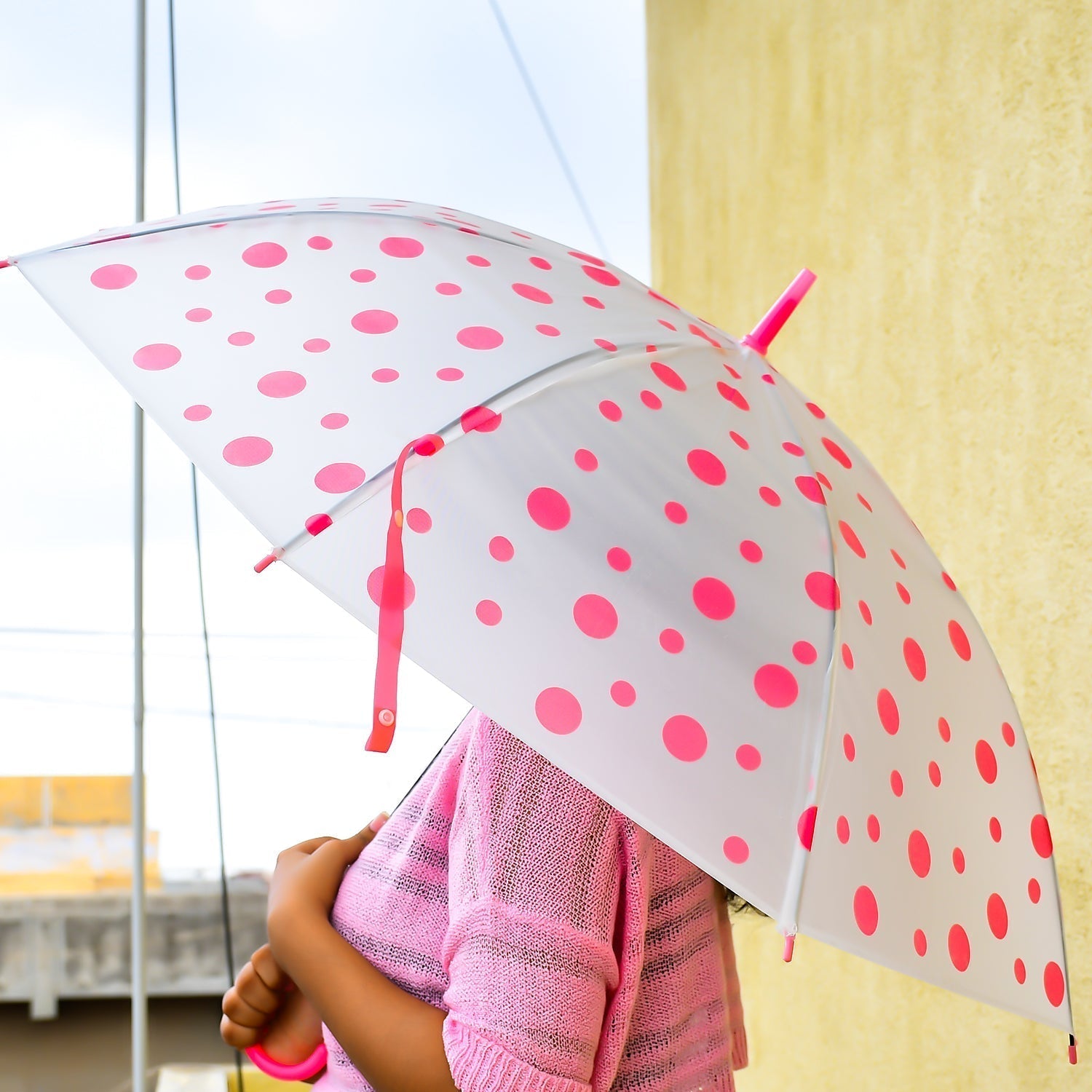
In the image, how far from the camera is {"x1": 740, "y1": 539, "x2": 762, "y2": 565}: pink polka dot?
63 cm

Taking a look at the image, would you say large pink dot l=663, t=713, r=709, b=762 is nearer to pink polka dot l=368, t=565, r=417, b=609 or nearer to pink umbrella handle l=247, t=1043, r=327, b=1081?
pink polka dot l=368, t=565, r=417, b=609

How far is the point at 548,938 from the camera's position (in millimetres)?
620

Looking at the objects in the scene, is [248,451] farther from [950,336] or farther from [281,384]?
[950,336]

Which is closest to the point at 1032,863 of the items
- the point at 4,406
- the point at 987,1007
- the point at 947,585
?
the point at 947,585

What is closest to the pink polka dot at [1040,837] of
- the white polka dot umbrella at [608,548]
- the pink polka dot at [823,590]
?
the white polka dot umbrella at [608,548]

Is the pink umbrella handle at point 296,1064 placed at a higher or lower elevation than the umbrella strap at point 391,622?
lower

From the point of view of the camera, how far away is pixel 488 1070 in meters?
0.61

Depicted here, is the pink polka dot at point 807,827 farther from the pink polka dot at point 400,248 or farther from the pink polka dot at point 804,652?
the pink polka dot at point 400,248

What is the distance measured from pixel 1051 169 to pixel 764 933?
139cm

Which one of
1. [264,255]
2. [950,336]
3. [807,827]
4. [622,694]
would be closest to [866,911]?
[807,827]

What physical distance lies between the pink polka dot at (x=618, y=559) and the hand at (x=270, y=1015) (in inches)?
16.2

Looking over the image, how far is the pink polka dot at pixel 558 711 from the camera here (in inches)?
21.1

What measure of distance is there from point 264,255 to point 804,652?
1.26 ft

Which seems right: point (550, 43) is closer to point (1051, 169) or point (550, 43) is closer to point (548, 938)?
point (1051, 169)
